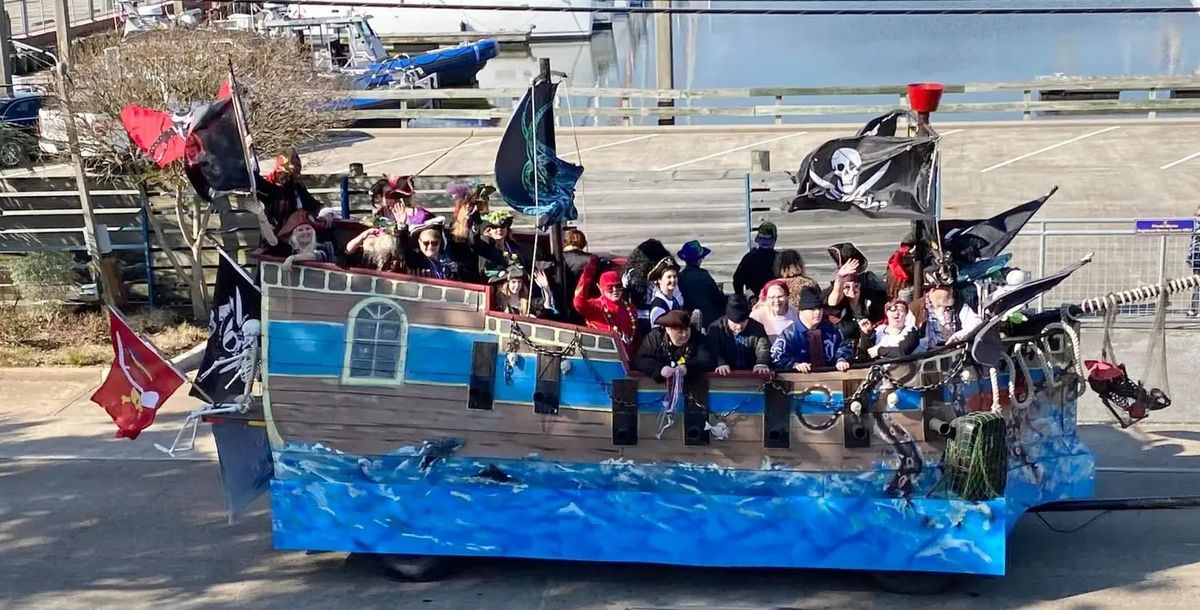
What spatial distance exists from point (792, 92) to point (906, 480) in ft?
54.1

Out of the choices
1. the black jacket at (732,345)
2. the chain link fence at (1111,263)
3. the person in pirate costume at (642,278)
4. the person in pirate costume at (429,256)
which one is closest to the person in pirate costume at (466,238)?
the person in pirate costume at (429,256)

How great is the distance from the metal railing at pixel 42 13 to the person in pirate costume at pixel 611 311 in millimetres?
32763

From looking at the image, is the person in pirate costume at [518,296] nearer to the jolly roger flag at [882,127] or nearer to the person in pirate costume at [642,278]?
the person in pirate costume at [642,278]

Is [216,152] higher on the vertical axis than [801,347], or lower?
higher

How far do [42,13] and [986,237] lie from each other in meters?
38.3

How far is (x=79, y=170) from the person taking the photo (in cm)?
1366

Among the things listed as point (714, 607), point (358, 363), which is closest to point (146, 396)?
point (358, 363)

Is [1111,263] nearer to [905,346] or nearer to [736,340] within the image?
[905,346]

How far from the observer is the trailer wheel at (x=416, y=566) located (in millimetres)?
8172

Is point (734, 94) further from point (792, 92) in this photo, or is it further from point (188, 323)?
point (188, 323)

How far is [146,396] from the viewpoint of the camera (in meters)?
8.48

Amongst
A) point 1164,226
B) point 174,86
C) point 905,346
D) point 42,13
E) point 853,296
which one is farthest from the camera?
point 42,13

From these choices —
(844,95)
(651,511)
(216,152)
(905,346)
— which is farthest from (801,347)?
(844,95)

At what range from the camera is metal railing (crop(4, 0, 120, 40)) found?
3819 cm
